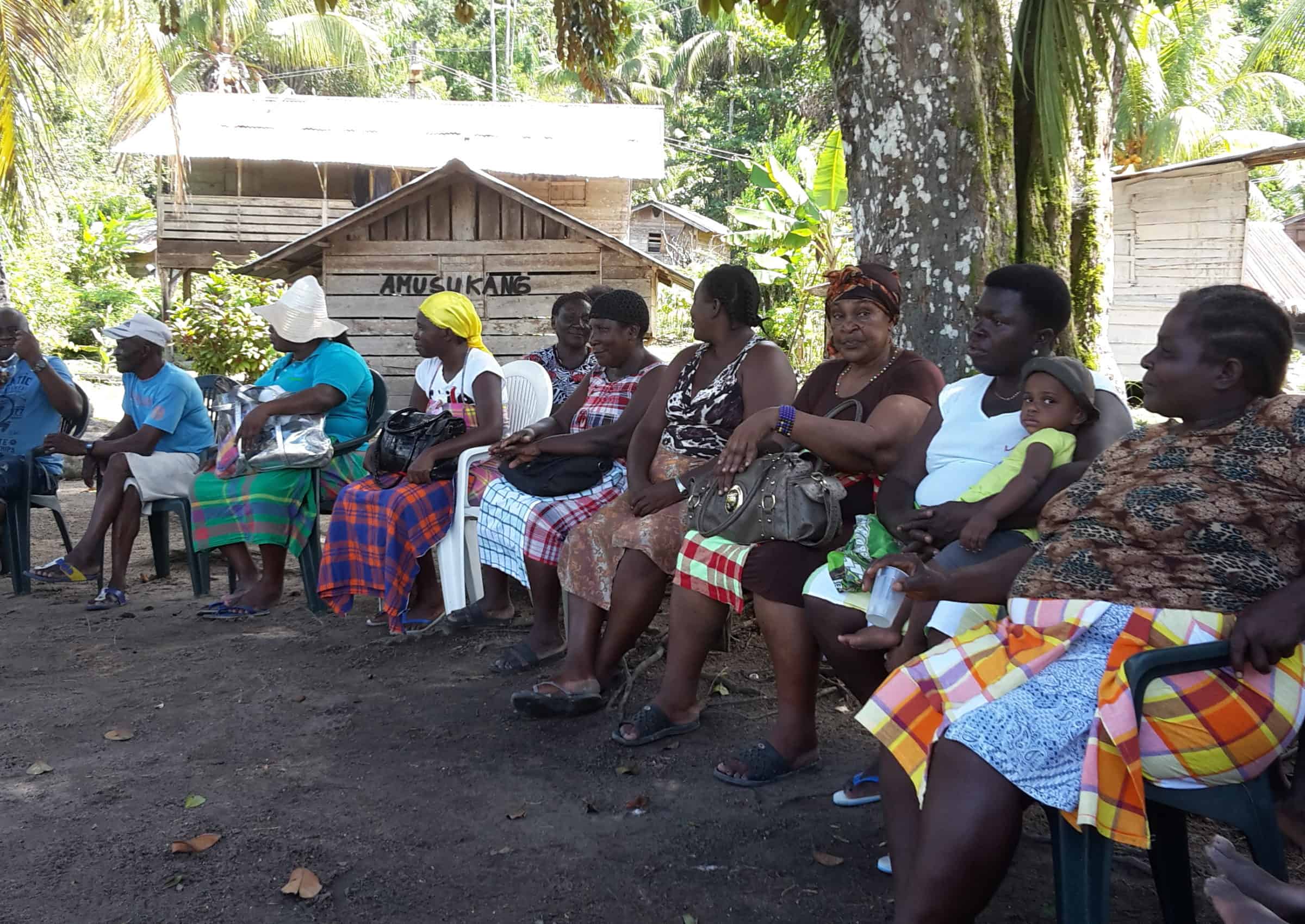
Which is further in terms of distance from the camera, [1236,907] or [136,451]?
[136,451]

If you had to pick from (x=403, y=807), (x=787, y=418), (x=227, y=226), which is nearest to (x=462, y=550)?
(x=403, y=807)

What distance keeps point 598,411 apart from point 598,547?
971 millimetres

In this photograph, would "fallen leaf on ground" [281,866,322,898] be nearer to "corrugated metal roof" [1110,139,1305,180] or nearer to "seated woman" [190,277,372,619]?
"seated woman" [190,277,372,619]

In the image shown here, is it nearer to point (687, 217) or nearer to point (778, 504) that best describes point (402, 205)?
point (778, 504)

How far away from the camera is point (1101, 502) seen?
8.00ft

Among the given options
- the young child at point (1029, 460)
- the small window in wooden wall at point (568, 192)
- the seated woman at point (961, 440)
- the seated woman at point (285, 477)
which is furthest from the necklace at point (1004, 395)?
the small window in wooden wall at point (568, 192)

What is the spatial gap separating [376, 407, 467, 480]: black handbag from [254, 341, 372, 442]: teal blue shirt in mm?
656

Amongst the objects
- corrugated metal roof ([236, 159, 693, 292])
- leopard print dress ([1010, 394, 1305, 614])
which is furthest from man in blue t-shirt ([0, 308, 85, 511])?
corrugated metal roof ([236, 159, 693, 292])

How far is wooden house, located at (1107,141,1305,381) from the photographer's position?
1439 cm

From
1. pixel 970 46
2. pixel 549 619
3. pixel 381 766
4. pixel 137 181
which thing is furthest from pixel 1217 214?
pixel 137 181

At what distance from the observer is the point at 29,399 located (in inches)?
250

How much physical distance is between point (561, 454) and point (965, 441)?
205 cm

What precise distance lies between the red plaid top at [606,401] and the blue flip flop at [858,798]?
6.87 feet

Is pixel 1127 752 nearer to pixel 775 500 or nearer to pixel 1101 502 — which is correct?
pixel 1101 502
